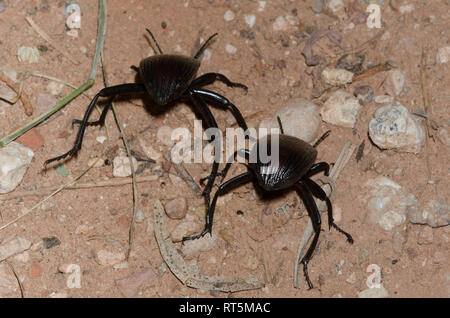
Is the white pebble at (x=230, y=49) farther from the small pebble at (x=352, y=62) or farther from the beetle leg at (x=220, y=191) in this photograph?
the beetle leg at (x=220, y=191)

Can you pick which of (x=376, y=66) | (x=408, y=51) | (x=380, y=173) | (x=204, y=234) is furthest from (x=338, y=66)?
(x=204, y=234)

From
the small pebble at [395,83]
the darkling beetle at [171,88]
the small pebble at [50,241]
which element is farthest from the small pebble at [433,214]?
the small pebble at [50,241]

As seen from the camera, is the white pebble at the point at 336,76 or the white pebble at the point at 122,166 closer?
the white pebble at the point at 122,166

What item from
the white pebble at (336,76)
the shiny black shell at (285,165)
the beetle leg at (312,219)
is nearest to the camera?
the shiny black shell at (285,165)

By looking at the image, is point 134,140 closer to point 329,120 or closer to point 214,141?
point 214,141

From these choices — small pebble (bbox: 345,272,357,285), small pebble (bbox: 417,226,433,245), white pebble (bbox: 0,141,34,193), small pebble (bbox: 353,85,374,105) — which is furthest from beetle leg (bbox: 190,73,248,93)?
small pebble (bbox: 417,226,433,245)

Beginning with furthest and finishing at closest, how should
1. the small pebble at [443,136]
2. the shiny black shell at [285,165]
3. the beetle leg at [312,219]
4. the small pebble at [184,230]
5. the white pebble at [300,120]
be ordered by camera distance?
the white pebble at [300,120] < the small pebble at [443,136] < the small pebble at [184,230] < the beetle leg at [312,219] < the shiny black shell at [285,165]

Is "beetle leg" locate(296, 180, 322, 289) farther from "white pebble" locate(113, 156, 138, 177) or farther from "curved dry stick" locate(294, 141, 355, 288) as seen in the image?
"white pebble" locate(113, 156, 138, 177)

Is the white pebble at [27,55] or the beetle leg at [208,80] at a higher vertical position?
the white pebble at [27,55]
